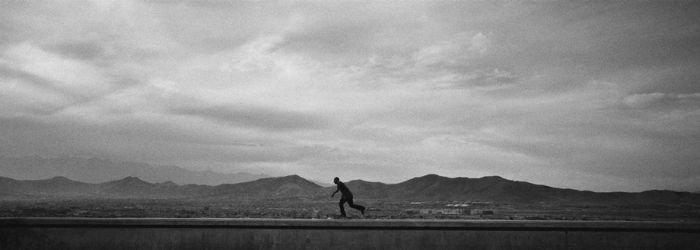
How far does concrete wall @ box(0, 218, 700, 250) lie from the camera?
1051cm

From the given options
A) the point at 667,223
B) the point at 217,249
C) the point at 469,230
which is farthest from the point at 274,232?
the point at 667,223

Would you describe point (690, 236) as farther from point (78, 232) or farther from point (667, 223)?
point (78, 232)

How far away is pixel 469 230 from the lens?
10.6 meters

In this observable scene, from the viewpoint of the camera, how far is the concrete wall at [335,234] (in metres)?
10.5

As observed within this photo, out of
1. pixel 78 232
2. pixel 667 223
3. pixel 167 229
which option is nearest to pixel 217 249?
pixel 167 229

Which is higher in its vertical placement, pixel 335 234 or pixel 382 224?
pixel 382 224

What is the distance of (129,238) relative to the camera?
35.8 feet

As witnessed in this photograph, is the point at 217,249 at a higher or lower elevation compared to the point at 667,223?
lower

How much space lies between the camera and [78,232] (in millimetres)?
11047

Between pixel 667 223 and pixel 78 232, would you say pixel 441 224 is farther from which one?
pixel 78 232

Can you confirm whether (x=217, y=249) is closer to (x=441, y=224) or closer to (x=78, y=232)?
(x=78, y=232)

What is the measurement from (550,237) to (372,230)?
156 inches

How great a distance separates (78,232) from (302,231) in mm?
5234

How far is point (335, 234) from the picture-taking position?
10.8 m
